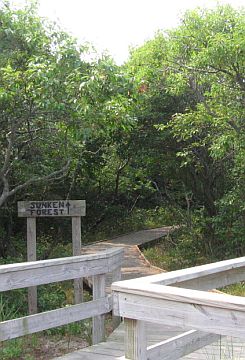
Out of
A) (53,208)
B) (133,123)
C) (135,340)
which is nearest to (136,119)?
(133,123)

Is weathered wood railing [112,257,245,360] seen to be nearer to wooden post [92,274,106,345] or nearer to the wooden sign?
wooden post [92,274,106,345]

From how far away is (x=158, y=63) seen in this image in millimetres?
11180

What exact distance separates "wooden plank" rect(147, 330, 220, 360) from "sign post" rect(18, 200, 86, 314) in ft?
11.6

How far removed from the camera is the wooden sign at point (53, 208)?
667cm

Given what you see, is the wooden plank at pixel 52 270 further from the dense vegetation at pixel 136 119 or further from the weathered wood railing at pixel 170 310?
the dense vegetation at pixel 136 119

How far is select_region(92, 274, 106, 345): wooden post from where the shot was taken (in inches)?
192

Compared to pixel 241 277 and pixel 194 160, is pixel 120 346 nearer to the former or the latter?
pixel 241 277

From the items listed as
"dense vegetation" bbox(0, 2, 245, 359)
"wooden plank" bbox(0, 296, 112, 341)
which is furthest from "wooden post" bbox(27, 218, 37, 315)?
"wooden plank" bbox(0, 296, 112, 341)

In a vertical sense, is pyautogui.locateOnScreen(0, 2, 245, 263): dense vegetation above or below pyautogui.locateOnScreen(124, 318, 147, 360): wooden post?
above

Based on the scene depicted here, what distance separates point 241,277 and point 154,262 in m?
8.97

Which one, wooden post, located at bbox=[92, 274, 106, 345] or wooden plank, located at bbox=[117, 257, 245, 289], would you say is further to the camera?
wooden post, located at bbox=[92, 274, 106, 345]

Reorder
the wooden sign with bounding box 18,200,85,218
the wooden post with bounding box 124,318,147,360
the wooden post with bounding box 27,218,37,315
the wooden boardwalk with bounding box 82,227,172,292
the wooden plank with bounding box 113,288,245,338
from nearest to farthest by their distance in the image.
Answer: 1. the wooden plank with bounding box 113,288,245,338
2. the wooden post with bounding box 124,318,147,360
3. the wooden sign with bounding box 18,200,85,218
4. the wooden post with bounding box 27,218,37,315
5. the wooden boardwalk with bounding box 82,227,172,292

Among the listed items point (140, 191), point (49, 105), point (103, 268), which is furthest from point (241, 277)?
point (140, 191)

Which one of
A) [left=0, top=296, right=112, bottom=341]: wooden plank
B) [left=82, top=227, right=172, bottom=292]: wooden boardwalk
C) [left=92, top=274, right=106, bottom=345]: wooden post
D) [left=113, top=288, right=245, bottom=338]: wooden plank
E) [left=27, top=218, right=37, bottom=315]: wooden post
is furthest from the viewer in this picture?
[left=82, top=227, right=172, bottom=292]: wooden boardwalk
